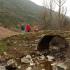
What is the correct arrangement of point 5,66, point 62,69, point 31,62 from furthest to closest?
1. point 31,62
2. point 5,66
3. point 62,69

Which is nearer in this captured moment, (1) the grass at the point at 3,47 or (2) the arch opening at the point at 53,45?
(1) the grass at the point at 3,47

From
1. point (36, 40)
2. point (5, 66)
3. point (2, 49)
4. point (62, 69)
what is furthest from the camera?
point (36, 40)

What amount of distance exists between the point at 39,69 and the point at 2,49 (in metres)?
2.01

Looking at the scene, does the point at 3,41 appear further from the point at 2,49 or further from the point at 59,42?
the point at 59,42

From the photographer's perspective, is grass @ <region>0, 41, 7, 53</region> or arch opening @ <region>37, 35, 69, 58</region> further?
arch opening @ <region>37, 35, 69, 58</region>

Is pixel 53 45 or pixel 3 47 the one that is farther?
pixel 53 45

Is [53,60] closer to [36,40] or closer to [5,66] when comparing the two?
[36,40]

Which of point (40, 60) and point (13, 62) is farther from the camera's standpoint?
point (40, 60)

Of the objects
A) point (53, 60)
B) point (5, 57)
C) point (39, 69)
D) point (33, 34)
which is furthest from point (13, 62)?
point (33, 34)

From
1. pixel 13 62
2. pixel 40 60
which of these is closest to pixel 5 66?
pixel 13 62

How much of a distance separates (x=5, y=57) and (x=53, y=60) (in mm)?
1953

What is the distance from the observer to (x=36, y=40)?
999 cm

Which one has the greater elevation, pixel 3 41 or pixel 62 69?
pixel 3 41

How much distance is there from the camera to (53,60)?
896 centimetres
